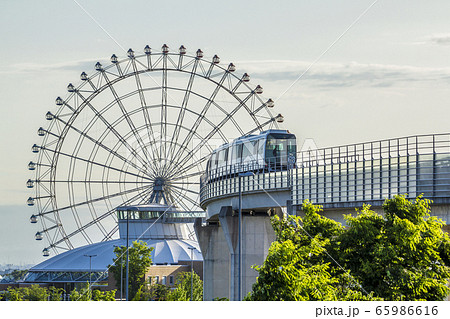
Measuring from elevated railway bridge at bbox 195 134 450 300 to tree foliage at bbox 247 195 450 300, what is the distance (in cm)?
643

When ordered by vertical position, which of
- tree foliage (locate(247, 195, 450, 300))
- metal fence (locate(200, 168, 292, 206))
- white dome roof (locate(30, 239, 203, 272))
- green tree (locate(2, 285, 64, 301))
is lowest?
green tree (locate(2, 285, 64, 301))

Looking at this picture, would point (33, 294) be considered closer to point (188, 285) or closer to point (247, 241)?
point (188, 285)

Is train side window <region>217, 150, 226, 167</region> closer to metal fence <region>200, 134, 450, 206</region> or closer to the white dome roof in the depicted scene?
metal fence <region>200, 134, 450, 206</region>

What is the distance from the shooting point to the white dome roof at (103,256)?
354 feet

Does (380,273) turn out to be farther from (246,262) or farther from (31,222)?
(31,222)

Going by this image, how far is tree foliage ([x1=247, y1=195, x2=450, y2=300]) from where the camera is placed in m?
26.3

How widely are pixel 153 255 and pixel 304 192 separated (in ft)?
226

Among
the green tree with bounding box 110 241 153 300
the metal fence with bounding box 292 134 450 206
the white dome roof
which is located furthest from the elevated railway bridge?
the white dome roof

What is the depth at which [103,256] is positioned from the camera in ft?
358

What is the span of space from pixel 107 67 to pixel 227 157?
22.7 m

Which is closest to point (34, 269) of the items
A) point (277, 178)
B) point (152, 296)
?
point (152, 296)

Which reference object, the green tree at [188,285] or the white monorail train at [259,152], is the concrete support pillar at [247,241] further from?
the green tree at [188,285]

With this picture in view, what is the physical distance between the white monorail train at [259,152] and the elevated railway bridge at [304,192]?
0.94 meters

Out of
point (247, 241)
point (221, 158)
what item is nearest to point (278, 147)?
point (247, 241)
